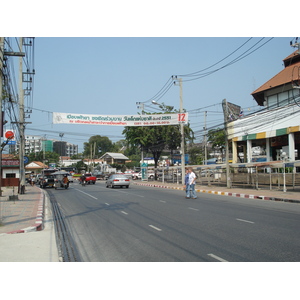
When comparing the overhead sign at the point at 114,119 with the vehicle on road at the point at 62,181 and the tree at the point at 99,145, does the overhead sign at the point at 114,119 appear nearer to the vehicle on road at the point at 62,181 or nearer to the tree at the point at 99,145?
the vehicle on road at the point at 62,181

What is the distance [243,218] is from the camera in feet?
34.7

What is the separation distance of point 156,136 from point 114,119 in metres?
17.0

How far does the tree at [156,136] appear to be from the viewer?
39.2 metres

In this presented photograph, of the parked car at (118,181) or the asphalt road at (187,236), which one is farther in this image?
the parked car at (118,181)

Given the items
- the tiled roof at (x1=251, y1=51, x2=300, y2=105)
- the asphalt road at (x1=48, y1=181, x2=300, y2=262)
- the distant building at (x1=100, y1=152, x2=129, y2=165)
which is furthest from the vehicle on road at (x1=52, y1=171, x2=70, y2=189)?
the distant building at (x1=100, y1=152, x2=129, y2=165)

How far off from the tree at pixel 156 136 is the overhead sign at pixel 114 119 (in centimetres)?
1334

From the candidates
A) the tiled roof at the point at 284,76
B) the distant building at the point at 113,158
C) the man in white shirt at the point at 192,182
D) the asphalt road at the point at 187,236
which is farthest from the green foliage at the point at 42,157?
the asphalt road at the point at 187,236

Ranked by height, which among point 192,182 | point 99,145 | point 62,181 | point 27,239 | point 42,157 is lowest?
point 27,239

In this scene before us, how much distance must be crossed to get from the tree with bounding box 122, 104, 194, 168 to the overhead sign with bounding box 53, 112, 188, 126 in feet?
43.8

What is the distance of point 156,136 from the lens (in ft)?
132

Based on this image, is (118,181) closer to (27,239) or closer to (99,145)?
(27,239)

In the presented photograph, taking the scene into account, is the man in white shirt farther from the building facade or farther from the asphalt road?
the building facade

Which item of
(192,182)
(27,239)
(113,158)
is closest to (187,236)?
(27,239)
